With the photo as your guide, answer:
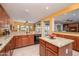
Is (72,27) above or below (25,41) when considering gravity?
above

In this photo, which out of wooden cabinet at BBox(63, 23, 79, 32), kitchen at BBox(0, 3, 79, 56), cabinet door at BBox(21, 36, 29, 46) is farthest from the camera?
wooden cabinet at BBox(63, 23, 79, 32)

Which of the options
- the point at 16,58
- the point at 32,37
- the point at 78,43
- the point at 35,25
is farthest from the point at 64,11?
the point at 35,25

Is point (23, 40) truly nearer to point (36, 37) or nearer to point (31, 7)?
point (36, 37)

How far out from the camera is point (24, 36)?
12.9 ft

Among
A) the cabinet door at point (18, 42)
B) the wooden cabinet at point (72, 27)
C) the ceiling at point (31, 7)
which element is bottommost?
the cabinet door at point (18, 42)

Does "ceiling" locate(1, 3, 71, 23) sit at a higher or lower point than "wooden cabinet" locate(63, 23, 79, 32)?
higher

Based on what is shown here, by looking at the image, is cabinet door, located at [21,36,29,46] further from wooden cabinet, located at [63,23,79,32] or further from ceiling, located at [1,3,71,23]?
wooden cabinet, located at [63,23,79,32]

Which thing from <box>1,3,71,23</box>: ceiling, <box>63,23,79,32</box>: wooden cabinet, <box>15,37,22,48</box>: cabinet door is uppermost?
<box>1,3,71,23</box>: ceiling

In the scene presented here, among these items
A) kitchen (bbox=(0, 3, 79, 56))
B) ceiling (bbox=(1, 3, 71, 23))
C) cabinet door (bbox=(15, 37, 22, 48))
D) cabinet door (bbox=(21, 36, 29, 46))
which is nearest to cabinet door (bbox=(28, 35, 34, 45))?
kitchen (bbox=(0, 3, 79, 56))

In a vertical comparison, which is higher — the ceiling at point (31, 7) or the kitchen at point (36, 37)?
the ceiling at point (31, 7)

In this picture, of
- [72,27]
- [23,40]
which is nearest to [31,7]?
[23,40]

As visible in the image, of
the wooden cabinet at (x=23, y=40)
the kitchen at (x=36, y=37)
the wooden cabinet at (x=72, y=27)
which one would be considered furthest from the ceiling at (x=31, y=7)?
the wooden cabinet at (x=72, y=27)

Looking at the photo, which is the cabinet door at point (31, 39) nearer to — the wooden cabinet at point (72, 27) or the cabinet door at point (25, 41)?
the cabinet door at point (25, 41)

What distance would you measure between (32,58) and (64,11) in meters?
3.49
